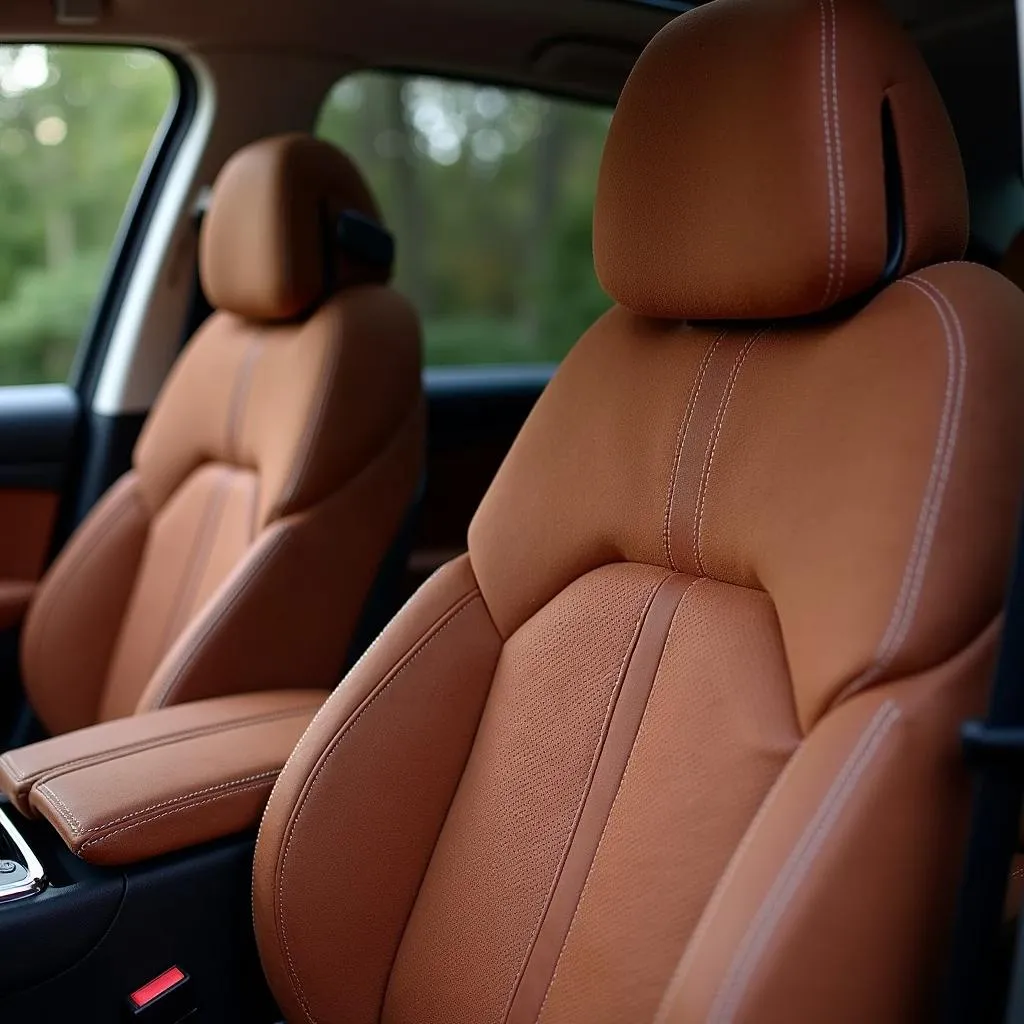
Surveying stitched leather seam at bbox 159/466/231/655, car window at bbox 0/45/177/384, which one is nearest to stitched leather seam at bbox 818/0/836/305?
stitched leather seam at bbox 159/466/231/655

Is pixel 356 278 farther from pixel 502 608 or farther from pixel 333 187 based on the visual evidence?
pixel 502 608

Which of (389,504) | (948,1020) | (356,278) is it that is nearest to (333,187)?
(356,278)

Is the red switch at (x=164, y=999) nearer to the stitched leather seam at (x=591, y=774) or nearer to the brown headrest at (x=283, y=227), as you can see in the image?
the stitched leather seam at (x=591, y=774)

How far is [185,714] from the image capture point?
172 centimetres

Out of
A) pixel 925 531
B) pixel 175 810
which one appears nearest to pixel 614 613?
pixel 925 531

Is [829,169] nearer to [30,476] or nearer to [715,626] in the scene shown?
[715,626]

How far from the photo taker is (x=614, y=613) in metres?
1.34

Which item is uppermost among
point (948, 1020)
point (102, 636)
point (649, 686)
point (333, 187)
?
point (333, 187)

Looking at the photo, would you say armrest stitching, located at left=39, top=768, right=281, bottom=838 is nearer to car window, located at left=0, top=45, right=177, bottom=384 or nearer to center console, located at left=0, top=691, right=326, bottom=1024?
center console, located at left=0, top=691, right=326, bottom=1024

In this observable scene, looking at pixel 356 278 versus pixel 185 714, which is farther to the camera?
pixel 356 278

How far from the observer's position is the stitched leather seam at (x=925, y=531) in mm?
1023

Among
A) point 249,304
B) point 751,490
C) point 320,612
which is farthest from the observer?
point 249,304

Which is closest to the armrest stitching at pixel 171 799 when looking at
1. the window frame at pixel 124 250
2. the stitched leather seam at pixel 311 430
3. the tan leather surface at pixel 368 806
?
the tan leather surface at pixel 368 806

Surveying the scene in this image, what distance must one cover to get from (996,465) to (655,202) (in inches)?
16.4
